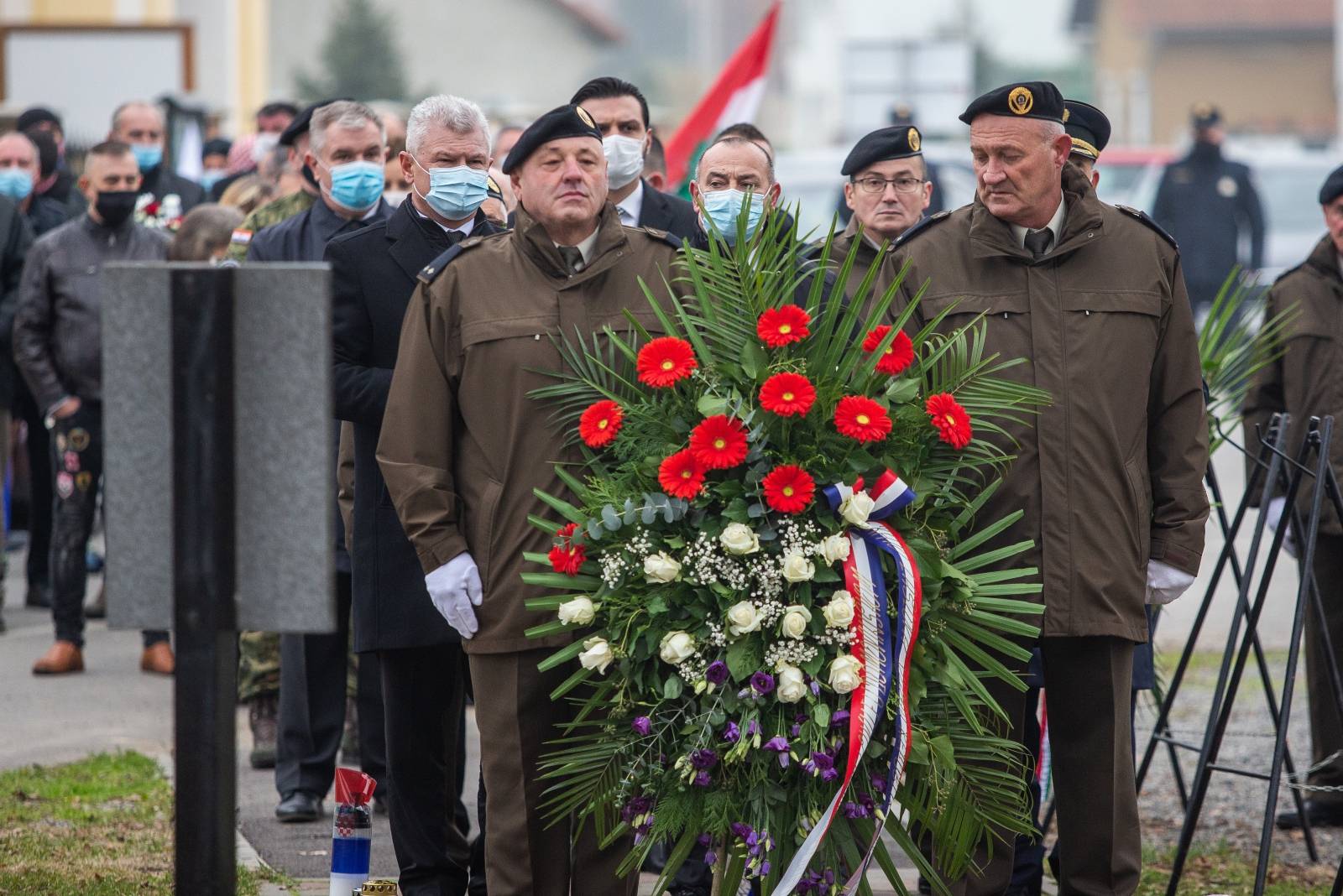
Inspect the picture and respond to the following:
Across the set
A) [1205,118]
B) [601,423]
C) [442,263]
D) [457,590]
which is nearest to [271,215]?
[442,263]

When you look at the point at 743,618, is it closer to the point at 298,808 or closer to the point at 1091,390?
the point at 1091,390

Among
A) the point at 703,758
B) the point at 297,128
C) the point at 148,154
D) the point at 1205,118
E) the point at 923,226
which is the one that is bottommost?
the point at 703,758

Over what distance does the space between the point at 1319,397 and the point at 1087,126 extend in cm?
146

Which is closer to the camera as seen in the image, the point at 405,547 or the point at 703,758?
the point at 703,758

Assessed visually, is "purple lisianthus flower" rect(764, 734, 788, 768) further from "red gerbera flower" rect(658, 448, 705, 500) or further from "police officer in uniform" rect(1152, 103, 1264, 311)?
"police officer in uniform" rect(1152, 103, 1264, 311)

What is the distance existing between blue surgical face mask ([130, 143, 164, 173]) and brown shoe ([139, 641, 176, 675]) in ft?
11.5

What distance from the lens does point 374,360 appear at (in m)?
5.17

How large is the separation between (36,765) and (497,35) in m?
60.0

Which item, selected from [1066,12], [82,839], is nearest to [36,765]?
[82,839]

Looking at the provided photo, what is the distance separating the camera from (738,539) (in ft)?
13.1

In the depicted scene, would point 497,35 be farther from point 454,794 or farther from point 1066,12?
point 454,794

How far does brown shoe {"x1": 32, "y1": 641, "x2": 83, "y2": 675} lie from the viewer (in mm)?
8703

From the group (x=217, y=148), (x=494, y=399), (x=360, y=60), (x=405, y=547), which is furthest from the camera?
(x=360, y=60)

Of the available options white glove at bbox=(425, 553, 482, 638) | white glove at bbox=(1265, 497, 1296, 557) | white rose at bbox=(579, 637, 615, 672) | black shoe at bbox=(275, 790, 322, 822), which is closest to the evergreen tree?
white glove at bbox=(1265, 497, 1296, 557)
